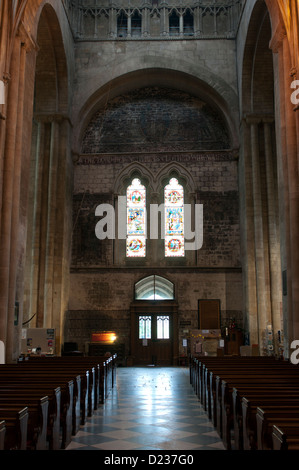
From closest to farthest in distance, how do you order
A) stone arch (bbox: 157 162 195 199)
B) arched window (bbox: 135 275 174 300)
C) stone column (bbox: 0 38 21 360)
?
stone column (bbox: 0 38 21 360), arched window (bbox: 135 275 174 300), stone arch (bbox: 157 162 195 199)

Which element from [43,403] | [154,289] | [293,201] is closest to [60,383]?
[43,403]

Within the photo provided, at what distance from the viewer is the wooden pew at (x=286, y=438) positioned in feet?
10.7

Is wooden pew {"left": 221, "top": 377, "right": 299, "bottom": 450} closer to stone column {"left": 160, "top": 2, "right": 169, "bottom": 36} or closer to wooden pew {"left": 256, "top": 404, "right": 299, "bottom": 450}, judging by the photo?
wooden pew {"left": 256, "top": 404, "right": 299, "bottom": 450}

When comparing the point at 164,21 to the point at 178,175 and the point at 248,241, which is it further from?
the point at 248,241

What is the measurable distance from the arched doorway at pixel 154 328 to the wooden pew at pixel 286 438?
16.7m

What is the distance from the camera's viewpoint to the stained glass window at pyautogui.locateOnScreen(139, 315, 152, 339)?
20.6 meters

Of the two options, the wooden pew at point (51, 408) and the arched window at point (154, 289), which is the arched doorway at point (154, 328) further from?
the wooden pew at point (51, 408)

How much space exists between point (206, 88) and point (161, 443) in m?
18.8

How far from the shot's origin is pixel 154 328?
20.6m

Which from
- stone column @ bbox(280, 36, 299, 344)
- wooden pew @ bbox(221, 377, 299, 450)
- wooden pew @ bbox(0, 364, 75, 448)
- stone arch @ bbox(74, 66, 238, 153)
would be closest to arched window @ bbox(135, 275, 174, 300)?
stone arch @ bbox(74, 66, 238, 153)

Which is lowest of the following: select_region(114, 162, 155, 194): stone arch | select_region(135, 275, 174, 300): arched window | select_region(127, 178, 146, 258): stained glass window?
select_region(135, 275, 174, 300): arched window

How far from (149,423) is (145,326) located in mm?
13200

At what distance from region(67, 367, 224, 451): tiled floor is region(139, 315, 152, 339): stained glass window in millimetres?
8308

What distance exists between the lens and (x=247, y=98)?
20.5 meters
